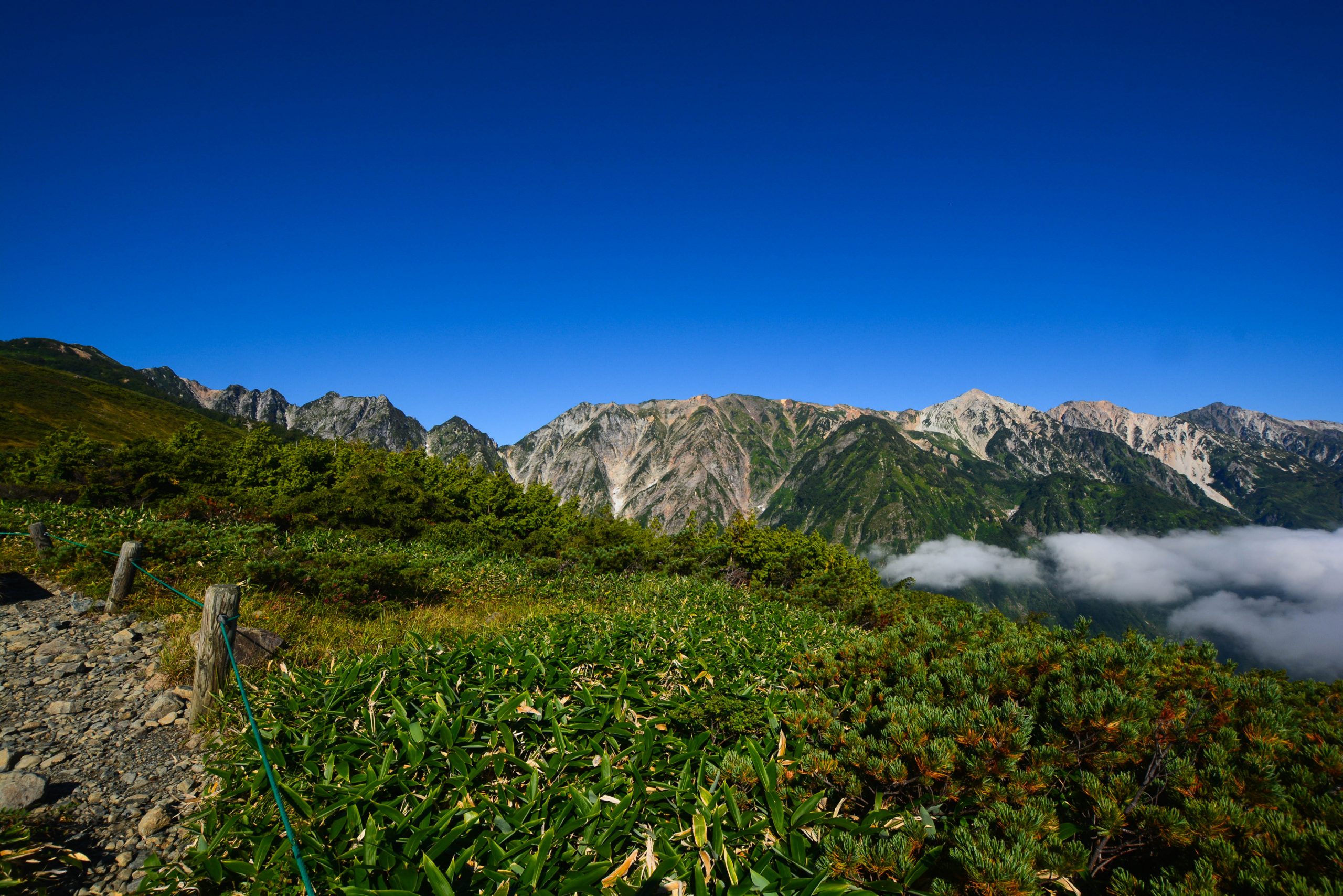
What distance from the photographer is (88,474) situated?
62.8 ft

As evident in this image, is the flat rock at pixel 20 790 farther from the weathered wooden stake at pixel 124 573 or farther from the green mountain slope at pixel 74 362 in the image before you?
the green mountain slope at pixel 74 362

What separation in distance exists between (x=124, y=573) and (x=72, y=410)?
12913 centimetres

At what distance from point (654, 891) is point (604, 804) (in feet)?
2.70

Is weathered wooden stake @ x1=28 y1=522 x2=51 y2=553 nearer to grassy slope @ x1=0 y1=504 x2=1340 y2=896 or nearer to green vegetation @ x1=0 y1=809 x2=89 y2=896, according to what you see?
grassy slope @ x1=0 y1=504 x2=1340 y2=896

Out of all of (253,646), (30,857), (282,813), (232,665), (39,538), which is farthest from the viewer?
(39,538)

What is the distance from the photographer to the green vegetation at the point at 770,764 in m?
2.38

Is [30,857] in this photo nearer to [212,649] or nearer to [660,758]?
[212,649]

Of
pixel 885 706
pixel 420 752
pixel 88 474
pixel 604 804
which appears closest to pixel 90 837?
pixel 420 752

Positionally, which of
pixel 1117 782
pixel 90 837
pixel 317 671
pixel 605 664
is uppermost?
pixel 1117 782

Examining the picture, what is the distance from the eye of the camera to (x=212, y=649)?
5.04m

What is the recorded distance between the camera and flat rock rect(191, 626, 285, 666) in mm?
5746

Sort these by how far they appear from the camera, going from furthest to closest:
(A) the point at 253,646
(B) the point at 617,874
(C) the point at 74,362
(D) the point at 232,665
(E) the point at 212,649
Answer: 1. (C) the point at 74,362
2. (A) the point at 253,646
3. (E) the point at 212,649
4. (D) the point at 232,665
5. (B) the point at 617,874

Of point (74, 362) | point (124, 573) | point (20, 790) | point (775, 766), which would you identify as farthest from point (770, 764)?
point (74, 362)

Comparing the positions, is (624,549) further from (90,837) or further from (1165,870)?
(1165,870)
